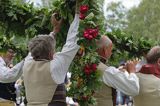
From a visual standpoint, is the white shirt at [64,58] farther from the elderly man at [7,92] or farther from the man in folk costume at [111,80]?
the elderly man at [7,92]

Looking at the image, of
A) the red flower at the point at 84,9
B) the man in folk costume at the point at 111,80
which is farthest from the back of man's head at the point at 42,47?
the man in folk costume at the point at 111,80

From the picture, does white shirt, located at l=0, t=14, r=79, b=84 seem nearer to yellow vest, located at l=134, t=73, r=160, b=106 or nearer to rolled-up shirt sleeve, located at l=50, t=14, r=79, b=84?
rolled-up shirt sleeve, located at l=50, t=14, r=79, b=84

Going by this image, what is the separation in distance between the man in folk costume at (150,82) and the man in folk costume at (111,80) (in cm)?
23

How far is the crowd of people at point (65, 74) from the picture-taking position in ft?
15.2

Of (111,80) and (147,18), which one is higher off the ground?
(111,80)

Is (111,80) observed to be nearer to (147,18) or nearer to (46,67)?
(46,67)

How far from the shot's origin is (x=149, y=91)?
5363 mm

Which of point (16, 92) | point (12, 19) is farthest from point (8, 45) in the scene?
point (12, 19)

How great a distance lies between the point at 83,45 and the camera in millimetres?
4758

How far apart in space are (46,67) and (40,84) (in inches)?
6.9

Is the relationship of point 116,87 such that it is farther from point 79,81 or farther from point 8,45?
point 8,45

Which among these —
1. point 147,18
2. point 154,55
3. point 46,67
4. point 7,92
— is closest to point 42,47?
point 46,67

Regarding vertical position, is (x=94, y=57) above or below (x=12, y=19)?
below

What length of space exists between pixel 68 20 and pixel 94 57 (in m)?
0.55
